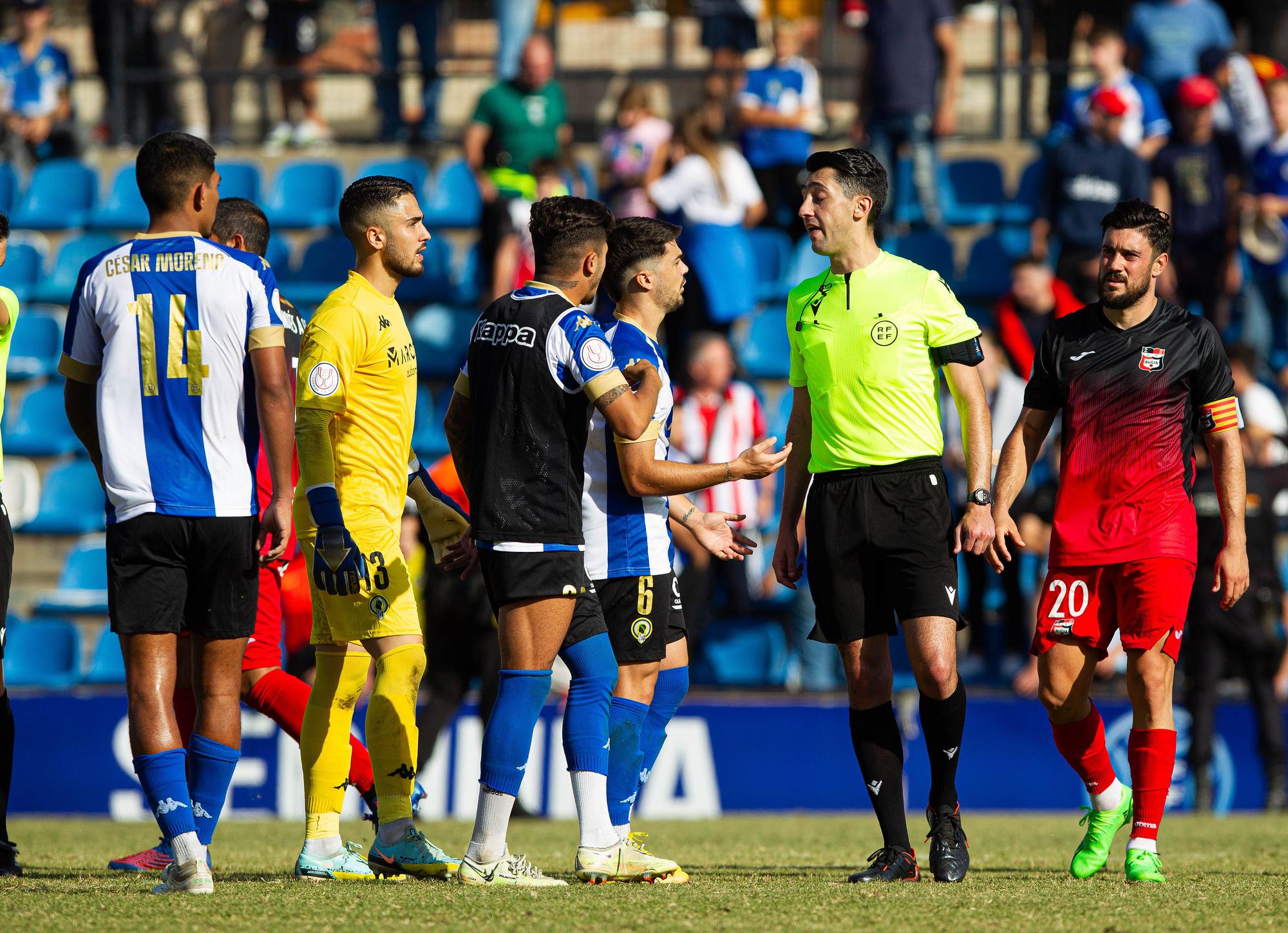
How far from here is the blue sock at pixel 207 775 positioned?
17.8 ft

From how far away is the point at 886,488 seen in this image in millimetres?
5746

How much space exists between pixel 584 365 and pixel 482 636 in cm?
493

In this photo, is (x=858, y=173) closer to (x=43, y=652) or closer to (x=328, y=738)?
(x=328, y=738)

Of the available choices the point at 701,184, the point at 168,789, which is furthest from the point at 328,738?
the point at 701,184

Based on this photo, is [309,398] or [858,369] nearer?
[309,398]

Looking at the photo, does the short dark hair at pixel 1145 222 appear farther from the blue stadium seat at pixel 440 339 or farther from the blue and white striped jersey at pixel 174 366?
the blue stadium seat at pixel 440 339

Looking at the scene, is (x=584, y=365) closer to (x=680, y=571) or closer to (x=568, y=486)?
(x=568, y=486)

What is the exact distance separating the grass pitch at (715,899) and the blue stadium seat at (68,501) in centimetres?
570

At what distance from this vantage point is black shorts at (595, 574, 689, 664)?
226 inches

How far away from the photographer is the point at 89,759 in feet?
Result: 34.7

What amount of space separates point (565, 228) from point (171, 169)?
1.31m

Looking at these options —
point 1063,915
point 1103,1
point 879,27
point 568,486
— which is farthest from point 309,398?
point 1103,1

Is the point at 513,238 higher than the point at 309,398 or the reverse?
higher

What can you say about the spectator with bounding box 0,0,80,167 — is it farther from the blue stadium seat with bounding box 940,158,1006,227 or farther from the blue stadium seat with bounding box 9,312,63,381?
the blue stadium seat with bounding box 940,158,1006,227
